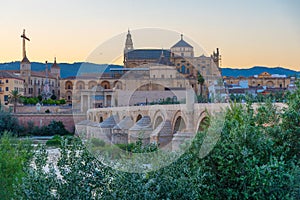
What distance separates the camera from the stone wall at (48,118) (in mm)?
45062

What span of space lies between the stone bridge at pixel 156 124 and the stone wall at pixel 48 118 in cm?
688

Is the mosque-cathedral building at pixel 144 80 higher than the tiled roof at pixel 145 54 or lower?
lower

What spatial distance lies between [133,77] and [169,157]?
44659 mm

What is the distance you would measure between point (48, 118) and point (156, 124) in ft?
67.9

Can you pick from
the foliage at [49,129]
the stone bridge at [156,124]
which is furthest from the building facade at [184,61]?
the stone bridge at [156,124]

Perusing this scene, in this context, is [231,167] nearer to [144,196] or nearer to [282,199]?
[282,199]

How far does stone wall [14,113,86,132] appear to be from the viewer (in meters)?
45.1

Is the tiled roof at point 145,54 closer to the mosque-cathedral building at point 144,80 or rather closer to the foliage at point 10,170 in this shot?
the mosque-cathedral building at point 144,80

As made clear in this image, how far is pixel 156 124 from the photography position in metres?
27.8

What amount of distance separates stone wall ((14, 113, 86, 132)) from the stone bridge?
688 cm

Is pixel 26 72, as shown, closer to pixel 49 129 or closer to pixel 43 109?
pixel 43 109

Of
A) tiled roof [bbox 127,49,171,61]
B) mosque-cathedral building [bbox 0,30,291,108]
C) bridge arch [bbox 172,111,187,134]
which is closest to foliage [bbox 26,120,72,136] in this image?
mosque-cathedral building [bbox 0,30,291,108]

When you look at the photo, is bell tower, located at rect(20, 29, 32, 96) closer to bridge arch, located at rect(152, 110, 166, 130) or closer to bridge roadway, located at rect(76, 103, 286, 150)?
bridge roadway, located at rect(76, 103, 286, 150)

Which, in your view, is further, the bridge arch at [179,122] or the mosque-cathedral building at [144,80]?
the mosque-cathedral building at [144,80]
